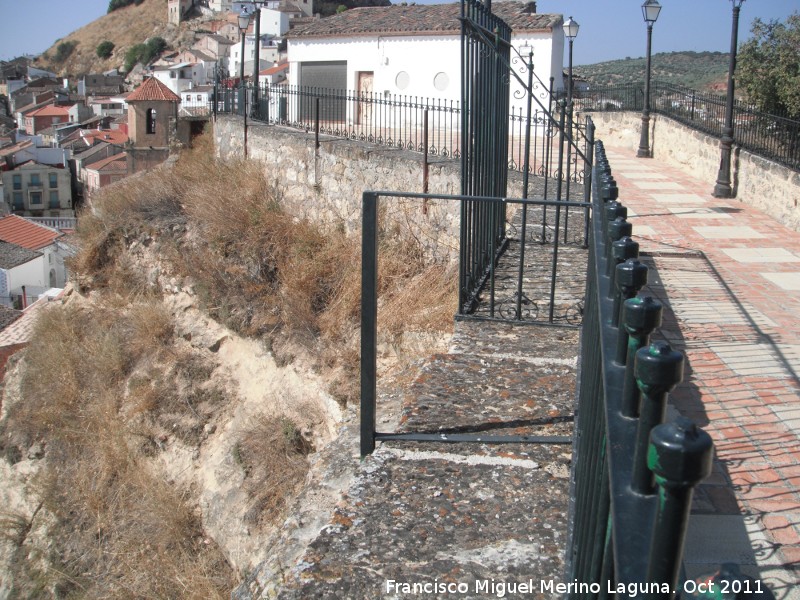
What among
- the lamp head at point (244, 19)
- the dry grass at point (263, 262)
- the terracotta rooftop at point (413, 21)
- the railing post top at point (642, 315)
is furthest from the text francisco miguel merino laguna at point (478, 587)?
the terracotta rooftop at point (413, 21)

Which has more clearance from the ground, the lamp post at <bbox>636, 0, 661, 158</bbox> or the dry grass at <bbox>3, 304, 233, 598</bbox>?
the lamp post at <bbox>636, 0, 661, 158</bbox>

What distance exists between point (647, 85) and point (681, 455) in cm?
1727

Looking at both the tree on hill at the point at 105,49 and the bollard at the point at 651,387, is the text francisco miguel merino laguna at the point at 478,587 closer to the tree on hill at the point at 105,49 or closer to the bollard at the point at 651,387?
the bollard at the point at 651,387

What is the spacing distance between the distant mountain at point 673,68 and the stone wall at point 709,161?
2473 cm

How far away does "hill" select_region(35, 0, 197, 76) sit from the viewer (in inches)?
3757

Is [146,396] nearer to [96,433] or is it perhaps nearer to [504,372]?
[96,433]

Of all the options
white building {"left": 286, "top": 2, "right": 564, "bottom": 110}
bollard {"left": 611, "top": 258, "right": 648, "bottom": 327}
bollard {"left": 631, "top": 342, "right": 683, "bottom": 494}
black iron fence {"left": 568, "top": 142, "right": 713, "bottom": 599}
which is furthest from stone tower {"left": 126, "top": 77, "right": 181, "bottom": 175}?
bollard {"left": 631, "top": 342, "right": 683, "bottom": 494}

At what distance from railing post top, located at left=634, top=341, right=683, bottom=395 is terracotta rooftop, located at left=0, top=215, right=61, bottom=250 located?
3985cm

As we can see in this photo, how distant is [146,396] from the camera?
9914mm

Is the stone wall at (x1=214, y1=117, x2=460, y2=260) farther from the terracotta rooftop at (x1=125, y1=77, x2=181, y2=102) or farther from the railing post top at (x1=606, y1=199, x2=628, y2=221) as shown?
the terracotta rooftop at (x1=125, y1=77, x2=181, y2=102)

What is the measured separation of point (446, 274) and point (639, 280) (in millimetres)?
7405

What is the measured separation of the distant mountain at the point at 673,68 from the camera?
146 feet

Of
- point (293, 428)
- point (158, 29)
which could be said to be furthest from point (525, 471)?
point (158, 29)

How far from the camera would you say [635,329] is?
107 cm
